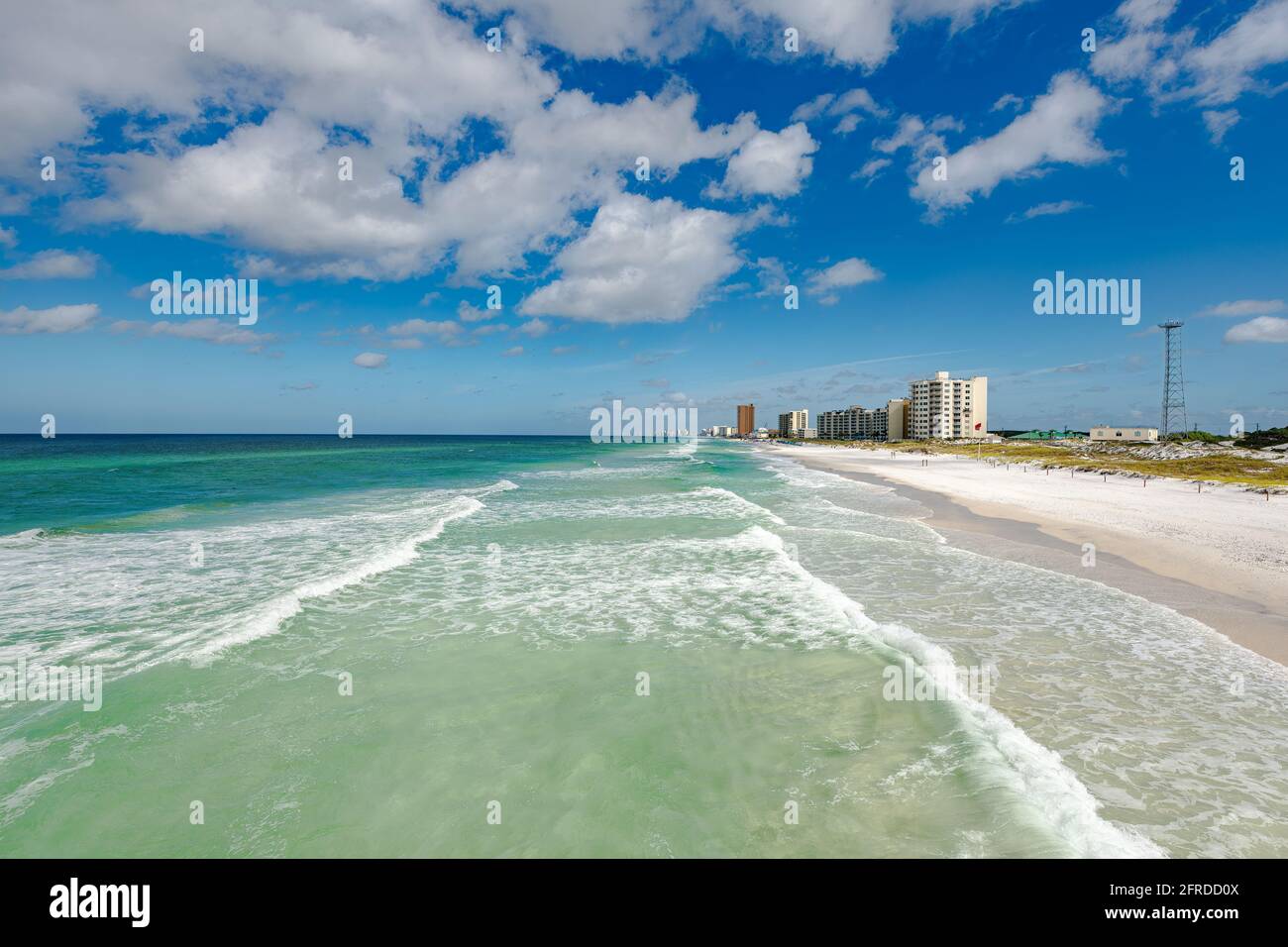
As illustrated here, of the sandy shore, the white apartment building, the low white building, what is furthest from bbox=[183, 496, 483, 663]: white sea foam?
the white apartment building

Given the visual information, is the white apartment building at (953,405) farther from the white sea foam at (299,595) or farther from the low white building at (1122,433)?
the white sea foam at (299,595)

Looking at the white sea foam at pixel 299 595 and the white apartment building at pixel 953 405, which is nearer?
the white sea foam at pixel 299 595

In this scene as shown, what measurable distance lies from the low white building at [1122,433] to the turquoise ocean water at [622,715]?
519 feet

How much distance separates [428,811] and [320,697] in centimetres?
348

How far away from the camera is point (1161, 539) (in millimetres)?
18500

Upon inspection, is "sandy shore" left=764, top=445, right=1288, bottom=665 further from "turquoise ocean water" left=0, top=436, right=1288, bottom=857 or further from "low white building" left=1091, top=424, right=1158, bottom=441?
"low white building" left=1091, top=424, right=1158, bottom=441

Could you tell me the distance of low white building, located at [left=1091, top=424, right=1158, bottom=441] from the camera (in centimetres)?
13062

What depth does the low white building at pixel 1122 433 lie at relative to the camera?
130625 millimetres

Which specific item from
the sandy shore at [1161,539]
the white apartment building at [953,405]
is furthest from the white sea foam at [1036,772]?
the white apartment building at [953,405]

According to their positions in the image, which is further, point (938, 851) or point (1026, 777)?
point (1026, 777)
